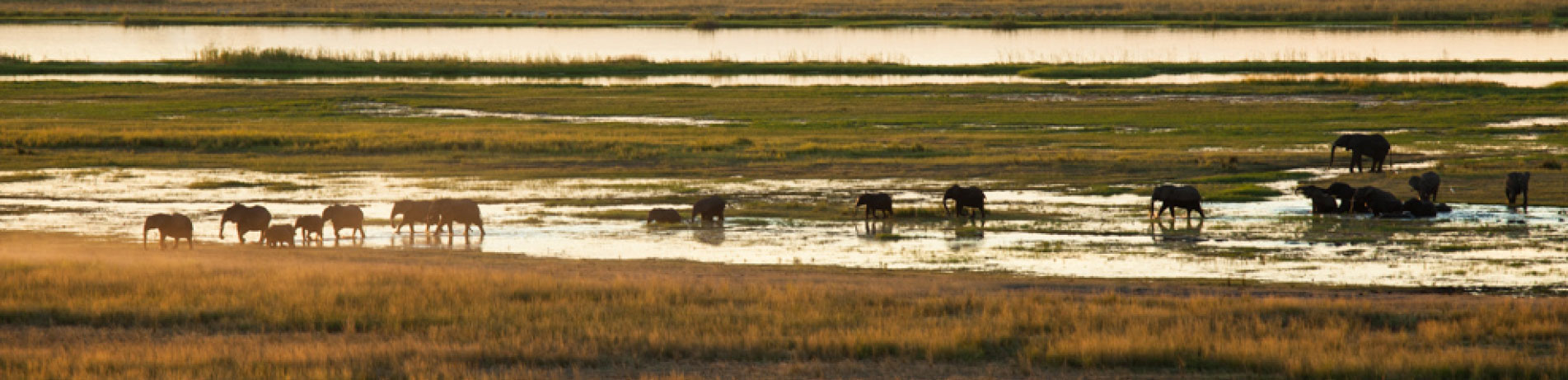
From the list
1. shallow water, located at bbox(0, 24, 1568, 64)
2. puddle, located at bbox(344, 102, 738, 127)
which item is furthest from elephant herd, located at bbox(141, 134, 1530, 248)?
shallow water, located at bbox(0, 24, 1568, 64)

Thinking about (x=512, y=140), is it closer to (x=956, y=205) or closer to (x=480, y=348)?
(x=956, y=205)

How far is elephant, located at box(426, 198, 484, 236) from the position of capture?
21.9 m

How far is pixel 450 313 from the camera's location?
14.7 meters

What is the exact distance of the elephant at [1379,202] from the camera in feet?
75.4

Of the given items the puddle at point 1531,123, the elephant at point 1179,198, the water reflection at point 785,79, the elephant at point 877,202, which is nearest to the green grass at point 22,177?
the elephant at point 877,202

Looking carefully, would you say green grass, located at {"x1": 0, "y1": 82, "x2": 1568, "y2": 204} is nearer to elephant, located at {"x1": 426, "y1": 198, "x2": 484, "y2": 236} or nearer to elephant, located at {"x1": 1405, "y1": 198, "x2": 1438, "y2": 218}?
elephant, located at {"x1": 1405, "y1": 198, "x2": 1438, "y2": 218}

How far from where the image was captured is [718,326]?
45.9 feet

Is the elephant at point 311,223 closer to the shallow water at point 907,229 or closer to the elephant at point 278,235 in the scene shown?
the elephant at point 278,235

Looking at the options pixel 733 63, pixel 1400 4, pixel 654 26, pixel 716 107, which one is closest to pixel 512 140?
pixel 716 107

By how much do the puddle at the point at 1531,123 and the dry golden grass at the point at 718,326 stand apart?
28.0m

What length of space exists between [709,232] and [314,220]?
5578mm

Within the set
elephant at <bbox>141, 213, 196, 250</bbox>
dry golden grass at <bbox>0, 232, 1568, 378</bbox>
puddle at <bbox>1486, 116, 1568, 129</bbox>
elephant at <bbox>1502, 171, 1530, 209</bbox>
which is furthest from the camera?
puddle at <bbox>1486, 116, 1568, 129</bbox>

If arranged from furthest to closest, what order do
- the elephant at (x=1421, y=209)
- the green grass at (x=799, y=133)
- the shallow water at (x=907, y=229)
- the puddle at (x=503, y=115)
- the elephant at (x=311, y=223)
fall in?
the puddle at (x=503, y=115) → the green grass at (x=799, y=133) → the elephant at (x=1421, y=209) → the elephant at (x=311, y=223) → the shallow water at (x=907, y=229)

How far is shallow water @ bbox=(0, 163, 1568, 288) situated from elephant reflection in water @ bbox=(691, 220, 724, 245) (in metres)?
0.06
